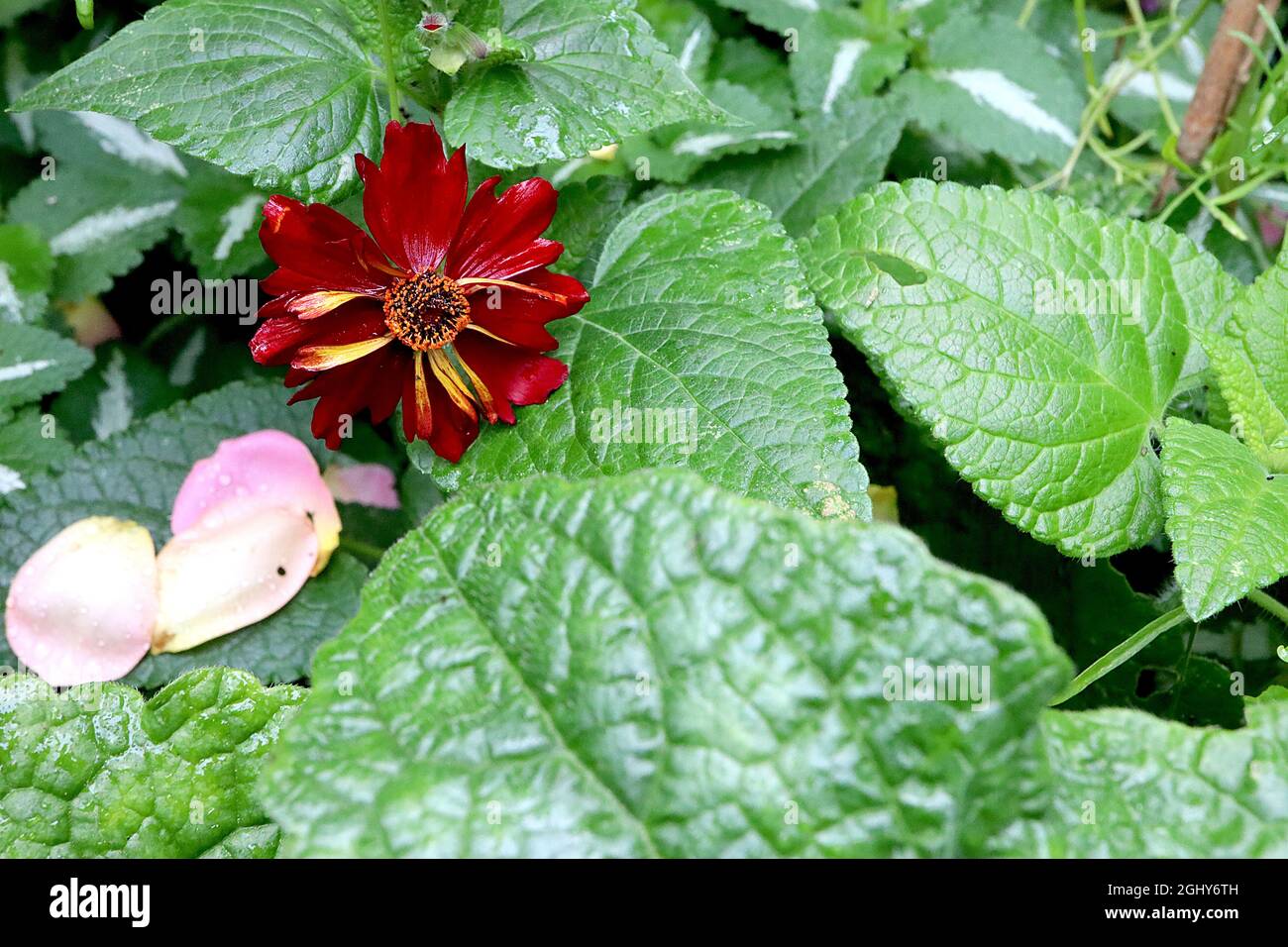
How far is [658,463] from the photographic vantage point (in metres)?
0.85

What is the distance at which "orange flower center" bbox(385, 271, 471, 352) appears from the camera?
901 mm

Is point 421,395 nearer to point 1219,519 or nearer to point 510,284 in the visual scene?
point 510,284

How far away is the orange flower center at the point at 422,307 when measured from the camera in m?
0.90

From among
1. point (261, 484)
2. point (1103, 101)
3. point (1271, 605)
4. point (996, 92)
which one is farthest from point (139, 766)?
point (1103, 101)

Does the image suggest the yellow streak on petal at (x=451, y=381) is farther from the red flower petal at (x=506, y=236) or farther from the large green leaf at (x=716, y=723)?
the large green leaf at (x=716, y=723)

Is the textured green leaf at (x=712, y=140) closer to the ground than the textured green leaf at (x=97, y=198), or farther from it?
farther from it

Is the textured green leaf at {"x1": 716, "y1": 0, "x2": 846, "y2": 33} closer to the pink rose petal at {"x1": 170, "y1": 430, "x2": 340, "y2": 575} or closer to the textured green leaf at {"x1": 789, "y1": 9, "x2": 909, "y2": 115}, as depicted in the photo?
the textured green leaf at {"x1": 789, "y1": 9, "x2": 909, "y2": 115}

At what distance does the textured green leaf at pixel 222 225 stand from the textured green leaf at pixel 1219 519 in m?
1.00

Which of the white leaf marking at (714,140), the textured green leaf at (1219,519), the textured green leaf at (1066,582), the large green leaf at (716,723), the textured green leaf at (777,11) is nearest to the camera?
the large green leaf at (716,723)

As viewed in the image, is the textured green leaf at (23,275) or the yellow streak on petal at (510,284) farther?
the textured green leaf at (23,275)

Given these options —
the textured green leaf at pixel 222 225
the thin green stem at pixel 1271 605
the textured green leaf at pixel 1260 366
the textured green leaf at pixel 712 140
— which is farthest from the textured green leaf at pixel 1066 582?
the textured green leaf at pixel 222 225

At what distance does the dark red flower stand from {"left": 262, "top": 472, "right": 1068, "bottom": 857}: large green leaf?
31cm

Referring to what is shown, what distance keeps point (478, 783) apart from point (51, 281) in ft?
3.21
